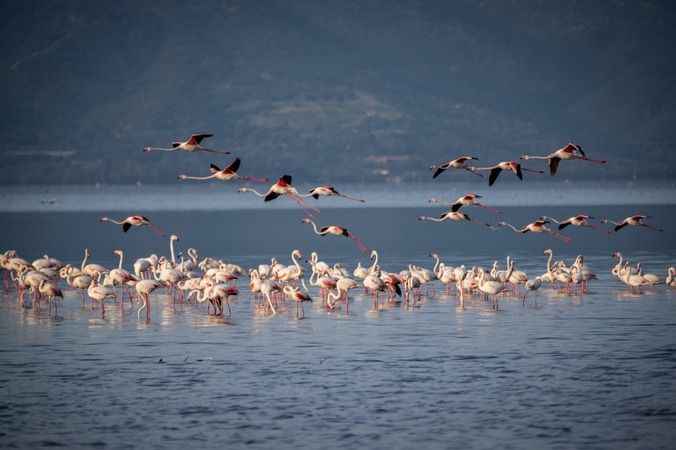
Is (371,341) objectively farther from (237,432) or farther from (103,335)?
(237,432)

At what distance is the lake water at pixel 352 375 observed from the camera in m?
19.7

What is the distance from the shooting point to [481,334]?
27.9 metres

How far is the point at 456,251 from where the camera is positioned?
55375 millimetres

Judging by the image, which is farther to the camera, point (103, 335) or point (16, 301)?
point (16, 301)

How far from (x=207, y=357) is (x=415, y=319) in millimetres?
6748

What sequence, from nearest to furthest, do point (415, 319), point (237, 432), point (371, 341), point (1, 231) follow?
1. point (237, 432)
2. point (371, 341)
3. point (415, 319)
4. point (1, 231)

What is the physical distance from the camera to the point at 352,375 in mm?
23734

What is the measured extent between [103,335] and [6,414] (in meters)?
7.41

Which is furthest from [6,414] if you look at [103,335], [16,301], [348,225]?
[348,225]

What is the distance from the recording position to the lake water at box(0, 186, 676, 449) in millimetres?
19688

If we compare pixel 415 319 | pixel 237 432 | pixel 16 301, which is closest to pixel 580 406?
pixel 237 432

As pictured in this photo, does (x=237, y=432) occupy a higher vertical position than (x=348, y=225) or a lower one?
lower

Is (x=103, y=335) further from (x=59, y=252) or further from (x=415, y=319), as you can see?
(x=59, y=252)

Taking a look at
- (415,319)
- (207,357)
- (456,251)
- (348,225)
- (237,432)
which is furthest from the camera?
(348,225)
